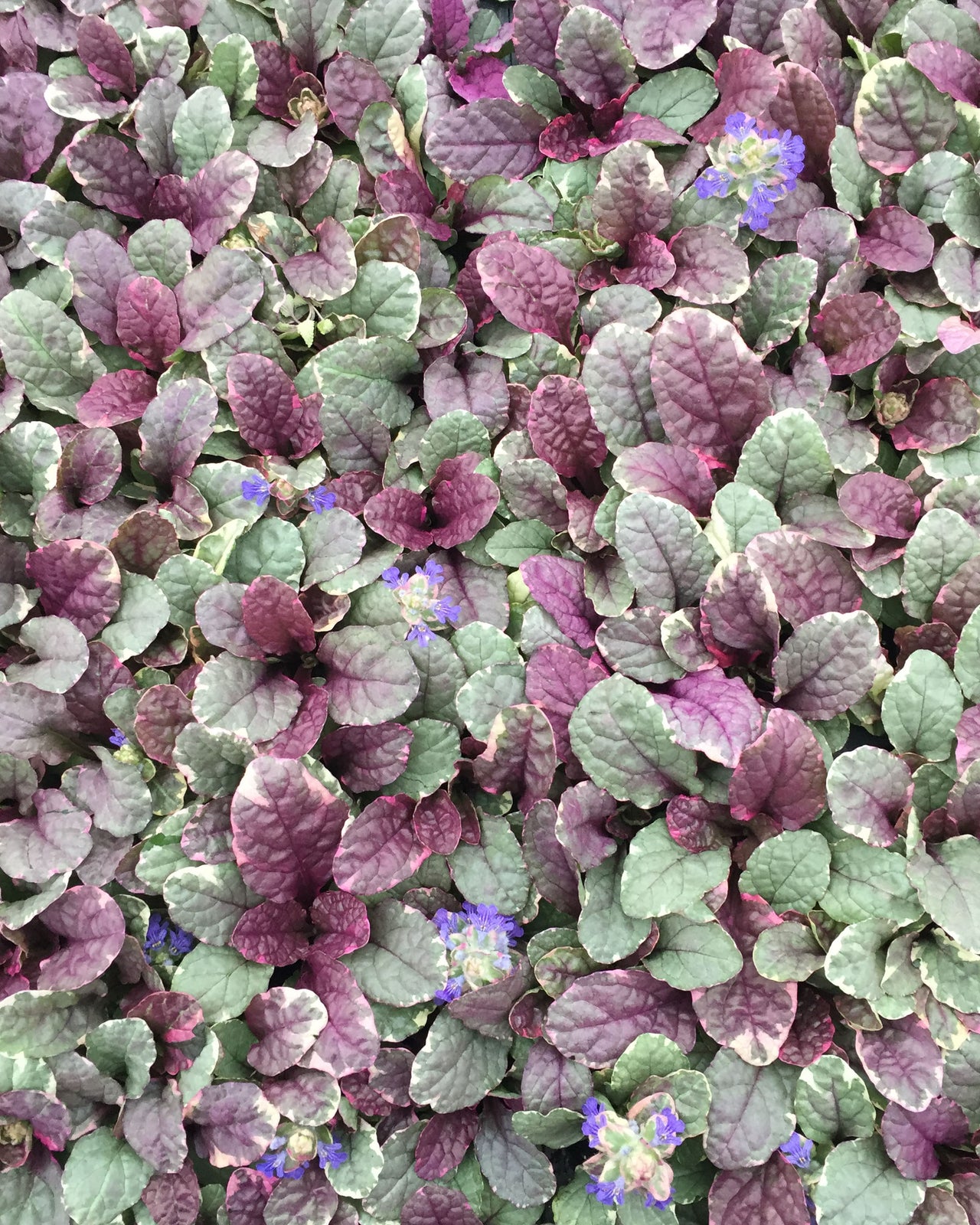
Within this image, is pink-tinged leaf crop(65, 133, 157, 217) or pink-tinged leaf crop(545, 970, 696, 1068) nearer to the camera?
pink-tinged leaf crop(545, 970, 696, 1068)

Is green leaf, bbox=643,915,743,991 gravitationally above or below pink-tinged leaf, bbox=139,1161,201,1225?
above

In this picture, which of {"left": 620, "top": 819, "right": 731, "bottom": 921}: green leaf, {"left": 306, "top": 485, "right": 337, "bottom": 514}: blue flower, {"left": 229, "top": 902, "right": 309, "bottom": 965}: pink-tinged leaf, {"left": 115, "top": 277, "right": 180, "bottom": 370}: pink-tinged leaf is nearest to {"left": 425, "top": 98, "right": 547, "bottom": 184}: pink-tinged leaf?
{"left": 115, "top": 277, "right": 180, "bottom": 370}: pink-tinged leaf

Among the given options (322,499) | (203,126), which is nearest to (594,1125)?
(322,499)

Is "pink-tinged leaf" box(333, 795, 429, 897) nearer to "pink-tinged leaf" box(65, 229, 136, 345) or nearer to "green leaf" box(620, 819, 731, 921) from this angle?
"green leaf" box(620, 819, 731, 921)

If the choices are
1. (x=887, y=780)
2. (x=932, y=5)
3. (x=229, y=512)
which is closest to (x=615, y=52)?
(x=932, y=5)

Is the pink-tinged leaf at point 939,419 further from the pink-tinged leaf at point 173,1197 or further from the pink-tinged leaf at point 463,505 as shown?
the pink-tinged leaf at point 173,1197

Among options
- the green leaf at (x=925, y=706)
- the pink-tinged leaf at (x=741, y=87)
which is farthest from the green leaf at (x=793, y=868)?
the pink-tinged leaf at (x=741, y=87)
